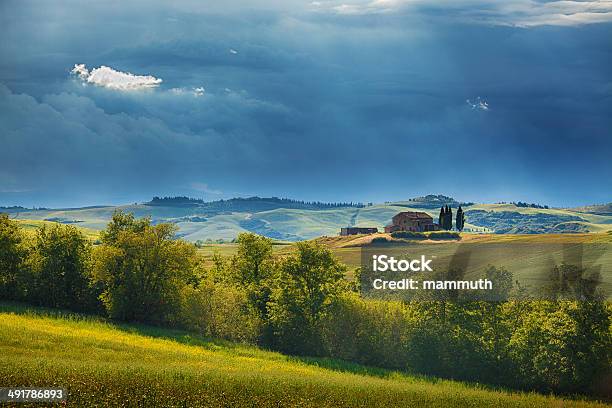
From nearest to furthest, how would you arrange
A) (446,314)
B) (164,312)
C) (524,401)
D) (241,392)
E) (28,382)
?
(28,382) → (241,392) → (524,401) → (446,314) → (164,312)

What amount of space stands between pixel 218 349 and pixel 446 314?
22.8 m

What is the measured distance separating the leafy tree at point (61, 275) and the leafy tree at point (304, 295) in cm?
2349

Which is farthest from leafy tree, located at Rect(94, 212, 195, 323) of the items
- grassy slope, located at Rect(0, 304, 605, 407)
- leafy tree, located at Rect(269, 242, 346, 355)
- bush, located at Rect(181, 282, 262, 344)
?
leafy tree, located at Rect(269, 242, 346, 355)

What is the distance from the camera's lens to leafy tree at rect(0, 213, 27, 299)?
78.8 m

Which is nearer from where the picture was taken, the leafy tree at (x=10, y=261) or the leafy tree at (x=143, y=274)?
the leafy tree at (x=143, y=274)

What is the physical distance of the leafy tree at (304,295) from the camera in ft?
230

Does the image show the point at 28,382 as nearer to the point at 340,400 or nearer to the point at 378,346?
the point at 340,400

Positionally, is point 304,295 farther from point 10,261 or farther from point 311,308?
point 10,261

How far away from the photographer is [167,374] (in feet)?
143

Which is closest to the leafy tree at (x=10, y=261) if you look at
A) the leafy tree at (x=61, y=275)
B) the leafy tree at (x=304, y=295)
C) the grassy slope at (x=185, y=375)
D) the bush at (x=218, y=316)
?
the leafy tree at (x=61, y=275)

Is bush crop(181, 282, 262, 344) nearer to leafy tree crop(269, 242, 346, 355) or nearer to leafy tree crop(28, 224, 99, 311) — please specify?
leafy tree crop(269, 242, 346, 355)

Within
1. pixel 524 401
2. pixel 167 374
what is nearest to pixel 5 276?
pixel 167 374

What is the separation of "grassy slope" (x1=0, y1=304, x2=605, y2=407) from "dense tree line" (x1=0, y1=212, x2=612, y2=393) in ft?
16.1

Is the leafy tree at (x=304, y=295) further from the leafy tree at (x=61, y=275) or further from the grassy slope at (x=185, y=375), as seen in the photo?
the leafy tree at (x=61, y=275)
